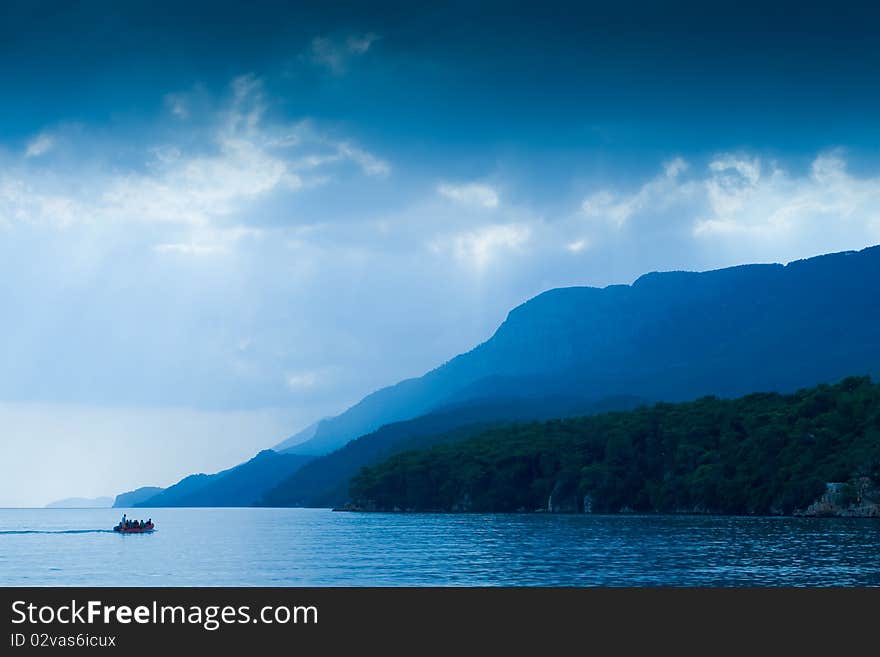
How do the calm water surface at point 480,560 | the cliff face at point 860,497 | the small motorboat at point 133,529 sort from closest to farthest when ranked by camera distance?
the calm water surface at point 480,560, the small motorboat at point 133,529, the cliff face at point 860,497

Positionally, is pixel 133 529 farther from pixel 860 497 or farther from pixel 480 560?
pixel 860 497

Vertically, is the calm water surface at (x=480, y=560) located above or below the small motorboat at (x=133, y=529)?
below

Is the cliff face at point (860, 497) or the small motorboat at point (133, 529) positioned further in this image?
the cliff face at point (860, 497)

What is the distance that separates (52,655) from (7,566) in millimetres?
72066

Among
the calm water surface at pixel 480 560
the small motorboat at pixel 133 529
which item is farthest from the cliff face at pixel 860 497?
the small motorboat at pixel 133 529

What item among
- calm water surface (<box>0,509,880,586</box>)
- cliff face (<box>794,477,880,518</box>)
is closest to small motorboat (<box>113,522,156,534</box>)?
calm water surface (<box>0,509,880,586</box>)

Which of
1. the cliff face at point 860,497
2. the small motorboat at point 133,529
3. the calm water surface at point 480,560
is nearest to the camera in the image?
the calm water surface at point 480,560

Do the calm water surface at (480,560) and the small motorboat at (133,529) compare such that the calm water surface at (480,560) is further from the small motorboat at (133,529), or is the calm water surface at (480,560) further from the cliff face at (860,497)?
the cliff face at (860,497)

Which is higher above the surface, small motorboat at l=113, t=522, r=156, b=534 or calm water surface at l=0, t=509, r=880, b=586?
small motorboat at l=113, t=522, r=156, b=534

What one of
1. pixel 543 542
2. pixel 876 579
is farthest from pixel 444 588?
pixel 543 542

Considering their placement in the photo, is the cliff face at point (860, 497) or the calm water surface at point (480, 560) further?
the cliff face at point (860, 497)

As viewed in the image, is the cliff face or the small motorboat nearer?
the small motorboat

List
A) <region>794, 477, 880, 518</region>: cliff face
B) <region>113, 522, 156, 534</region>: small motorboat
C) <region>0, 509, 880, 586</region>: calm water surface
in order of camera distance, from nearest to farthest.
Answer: <region>0, 509, 880, 586</region>: calm water surface < <region>113, 522, 156, 534</region>: small motorboat < <region>794, 477, 880, 518</region>: cliff face

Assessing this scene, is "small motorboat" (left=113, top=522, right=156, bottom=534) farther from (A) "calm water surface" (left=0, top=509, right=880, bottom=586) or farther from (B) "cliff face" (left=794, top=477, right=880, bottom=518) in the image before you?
(B) "cliff face" (left=794, top=477, right=880, bottom=518)
